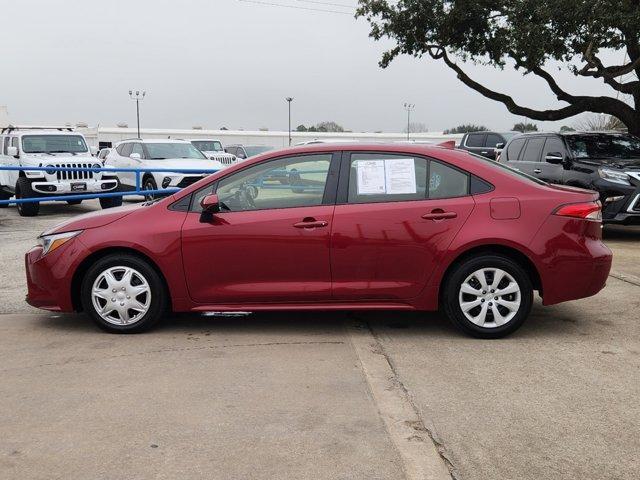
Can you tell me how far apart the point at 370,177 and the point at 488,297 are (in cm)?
131

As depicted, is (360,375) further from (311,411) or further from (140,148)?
(140,148)

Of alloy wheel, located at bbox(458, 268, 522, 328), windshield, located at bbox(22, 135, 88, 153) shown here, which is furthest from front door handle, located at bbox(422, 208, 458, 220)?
windshield, located at bbox(22, 135, 88, 153)

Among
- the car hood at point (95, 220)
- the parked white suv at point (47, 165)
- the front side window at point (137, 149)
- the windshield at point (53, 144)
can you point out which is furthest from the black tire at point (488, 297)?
the front side window at point (137, 149)

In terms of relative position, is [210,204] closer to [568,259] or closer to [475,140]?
[568,259]

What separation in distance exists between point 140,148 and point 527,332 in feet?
46.6

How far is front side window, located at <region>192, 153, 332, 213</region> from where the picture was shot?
5.41 meters

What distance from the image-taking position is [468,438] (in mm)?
3520

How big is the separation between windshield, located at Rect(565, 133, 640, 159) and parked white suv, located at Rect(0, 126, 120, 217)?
33.1 feet

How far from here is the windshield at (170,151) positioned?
1752 cm

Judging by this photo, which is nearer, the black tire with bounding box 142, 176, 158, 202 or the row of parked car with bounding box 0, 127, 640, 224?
the row of parked car with bounding box 0, 127, 640, 224

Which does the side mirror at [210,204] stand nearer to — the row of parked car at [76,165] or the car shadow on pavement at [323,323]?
the car shadow on pavement at [323,323]

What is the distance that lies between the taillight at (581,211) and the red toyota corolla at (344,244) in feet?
0.03

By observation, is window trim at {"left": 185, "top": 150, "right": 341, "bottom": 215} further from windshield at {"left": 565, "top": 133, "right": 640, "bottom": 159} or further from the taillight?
windshield at {"left": 565, "top": 133, "right": 640, "bottom": 159}

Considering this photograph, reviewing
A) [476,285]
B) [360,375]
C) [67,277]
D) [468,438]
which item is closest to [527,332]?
[476,285]
